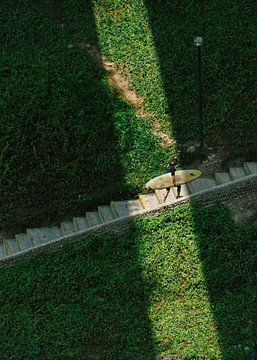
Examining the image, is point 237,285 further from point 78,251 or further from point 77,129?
point 77,129

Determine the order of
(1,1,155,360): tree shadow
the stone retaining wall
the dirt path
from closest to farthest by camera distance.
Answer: (1,1,155,360): tree shadow, the stone retaining wall, the dirt path

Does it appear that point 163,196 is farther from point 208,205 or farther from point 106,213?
point 106,213

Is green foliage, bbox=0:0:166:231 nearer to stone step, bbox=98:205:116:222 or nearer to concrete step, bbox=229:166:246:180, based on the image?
stone step, bbox=98:205:116:222

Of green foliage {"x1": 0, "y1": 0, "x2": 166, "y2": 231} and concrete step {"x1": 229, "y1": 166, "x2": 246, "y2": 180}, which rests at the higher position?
green foliage {"x1": 0, "y1": 0, "x2": 166, "y2": 231}

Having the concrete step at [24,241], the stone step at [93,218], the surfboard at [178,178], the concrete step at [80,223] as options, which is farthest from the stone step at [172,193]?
the concrete step at [24,241]

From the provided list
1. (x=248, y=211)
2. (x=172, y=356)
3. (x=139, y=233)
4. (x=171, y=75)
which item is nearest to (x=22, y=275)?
(x=139, y=233)

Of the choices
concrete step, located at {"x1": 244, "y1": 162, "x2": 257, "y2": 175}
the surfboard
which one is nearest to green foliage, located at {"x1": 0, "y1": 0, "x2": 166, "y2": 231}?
the surfboard

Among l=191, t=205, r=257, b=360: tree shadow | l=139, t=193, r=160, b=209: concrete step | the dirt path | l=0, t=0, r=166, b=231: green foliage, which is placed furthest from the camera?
the dirt path
